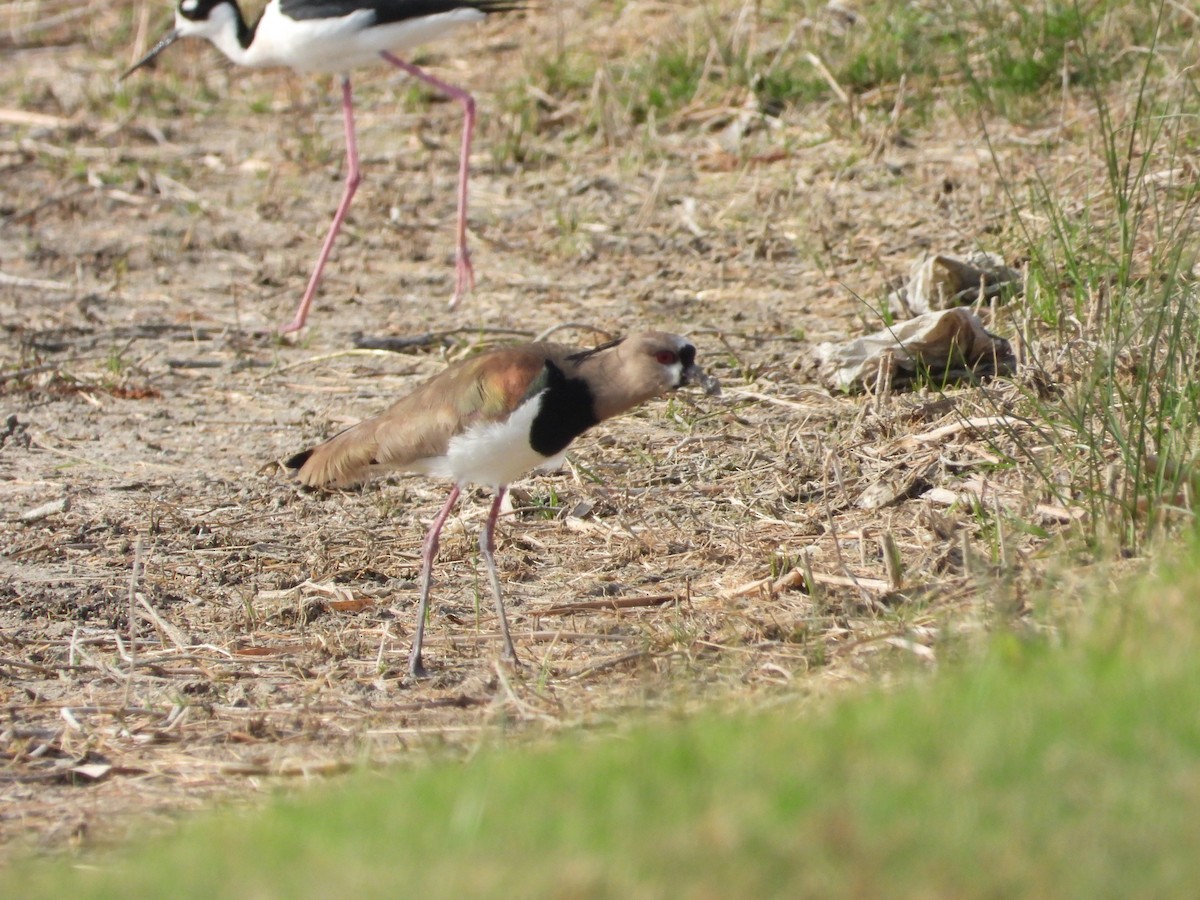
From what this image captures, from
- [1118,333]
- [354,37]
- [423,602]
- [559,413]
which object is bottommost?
[423,602]

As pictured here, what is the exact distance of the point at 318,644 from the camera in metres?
5.01

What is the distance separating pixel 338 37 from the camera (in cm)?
874

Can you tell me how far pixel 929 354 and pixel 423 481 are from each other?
198 centimetres

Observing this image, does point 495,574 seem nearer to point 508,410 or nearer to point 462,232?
point 508,410

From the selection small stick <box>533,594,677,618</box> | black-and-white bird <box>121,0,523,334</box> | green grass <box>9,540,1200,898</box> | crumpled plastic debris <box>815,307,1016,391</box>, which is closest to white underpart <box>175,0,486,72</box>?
black-and-white bird <box>121,0,523,334</box>

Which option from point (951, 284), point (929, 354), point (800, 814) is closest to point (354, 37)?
point (951, 284)

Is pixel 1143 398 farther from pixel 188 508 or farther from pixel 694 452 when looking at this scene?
pixel 188 508

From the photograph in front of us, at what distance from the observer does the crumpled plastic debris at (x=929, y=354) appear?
6305 mm

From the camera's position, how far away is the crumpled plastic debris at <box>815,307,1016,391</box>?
6.30 m

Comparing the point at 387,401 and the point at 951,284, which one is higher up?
the point at 951,284

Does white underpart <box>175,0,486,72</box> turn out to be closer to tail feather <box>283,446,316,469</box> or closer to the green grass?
tail feather <box>283,446,316,469</box>

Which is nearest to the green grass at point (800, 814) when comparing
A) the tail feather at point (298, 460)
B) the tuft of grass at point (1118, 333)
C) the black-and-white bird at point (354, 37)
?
the tuft of grass at point (1118, 333)

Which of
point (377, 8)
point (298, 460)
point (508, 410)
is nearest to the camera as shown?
point (508, 410)

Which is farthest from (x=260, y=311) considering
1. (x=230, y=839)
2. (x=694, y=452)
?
(x=230, y=839)
